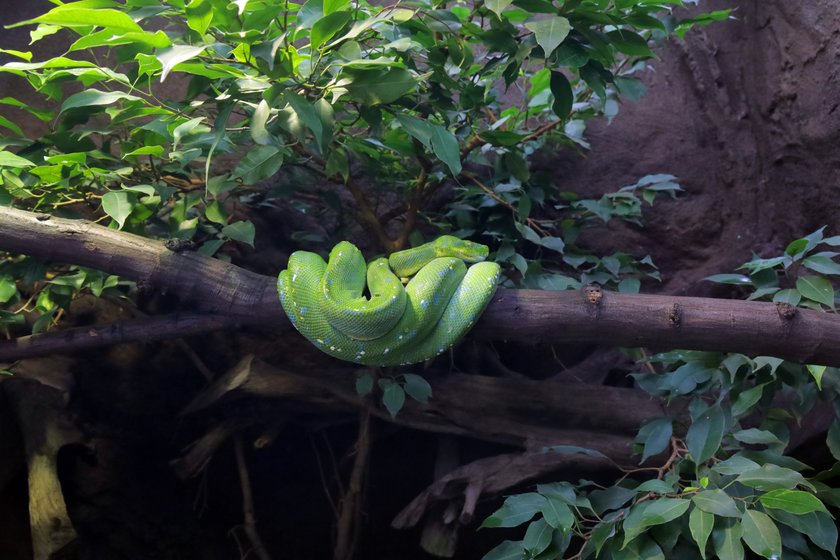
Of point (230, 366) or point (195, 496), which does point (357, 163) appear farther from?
point (195, 496)

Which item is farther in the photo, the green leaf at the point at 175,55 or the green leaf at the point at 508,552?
the green leaf at the point at 508,552

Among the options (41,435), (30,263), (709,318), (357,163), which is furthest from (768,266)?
(41,435)

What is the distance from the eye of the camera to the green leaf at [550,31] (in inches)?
62.4

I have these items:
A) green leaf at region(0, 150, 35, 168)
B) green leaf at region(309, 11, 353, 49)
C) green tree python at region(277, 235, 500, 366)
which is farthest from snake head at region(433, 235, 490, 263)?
green leaf at region(0, 150, 35, 168)

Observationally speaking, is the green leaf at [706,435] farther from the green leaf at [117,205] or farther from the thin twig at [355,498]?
the green leaf at [117,205]

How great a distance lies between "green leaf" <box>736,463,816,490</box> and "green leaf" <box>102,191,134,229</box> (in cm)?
183

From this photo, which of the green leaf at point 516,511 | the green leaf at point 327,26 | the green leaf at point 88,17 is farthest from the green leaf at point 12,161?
the green leaf at point 516,511

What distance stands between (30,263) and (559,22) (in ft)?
6.03

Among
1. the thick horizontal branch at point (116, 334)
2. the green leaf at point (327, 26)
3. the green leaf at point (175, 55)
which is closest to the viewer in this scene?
the green leaf at point (175, 55)

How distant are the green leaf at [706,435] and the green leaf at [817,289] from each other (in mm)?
422

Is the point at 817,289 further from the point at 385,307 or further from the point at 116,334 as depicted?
the point at 116,334

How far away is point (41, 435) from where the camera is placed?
2.67 meters

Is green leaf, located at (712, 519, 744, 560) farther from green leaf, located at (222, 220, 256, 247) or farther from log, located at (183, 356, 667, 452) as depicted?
green leaf, located at (222, 220, 256, 247)

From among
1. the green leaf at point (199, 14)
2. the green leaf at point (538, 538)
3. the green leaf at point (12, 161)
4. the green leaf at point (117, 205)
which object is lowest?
the green leaf at point (538, 538)
